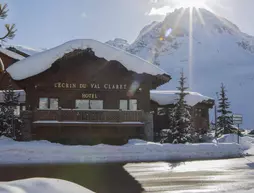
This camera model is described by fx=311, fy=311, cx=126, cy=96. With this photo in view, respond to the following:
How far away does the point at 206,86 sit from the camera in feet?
373

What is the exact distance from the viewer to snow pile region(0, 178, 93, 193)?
580 centimetres

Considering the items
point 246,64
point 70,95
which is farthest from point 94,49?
point 246,64

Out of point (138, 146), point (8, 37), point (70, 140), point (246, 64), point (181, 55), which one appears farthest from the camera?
point (181, 55)

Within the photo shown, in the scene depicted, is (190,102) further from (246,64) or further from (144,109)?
(246,64)

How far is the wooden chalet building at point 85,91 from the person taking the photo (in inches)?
851

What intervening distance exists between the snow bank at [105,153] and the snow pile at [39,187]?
9568 millimetres

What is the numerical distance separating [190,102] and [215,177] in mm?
17462

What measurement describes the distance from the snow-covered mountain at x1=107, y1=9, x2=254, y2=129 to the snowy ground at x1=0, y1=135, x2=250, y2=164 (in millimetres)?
69359

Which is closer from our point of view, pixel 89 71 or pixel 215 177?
pixel 215 177

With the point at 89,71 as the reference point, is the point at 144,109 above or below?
below

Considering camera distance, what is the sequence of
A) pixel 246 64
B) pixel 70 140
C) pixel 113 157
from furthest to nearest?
pixel 246 64 < pixel 70 140 < pixel 113 157

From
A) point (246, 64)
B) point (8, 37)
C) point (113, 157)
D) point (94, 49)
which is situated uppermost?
point (246, 64)

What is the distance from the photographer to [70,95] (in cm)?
2347

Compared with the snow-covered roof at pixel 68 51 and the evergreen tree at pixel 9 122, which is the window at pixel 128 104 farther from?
the evergreen tree at pixel 9 122
